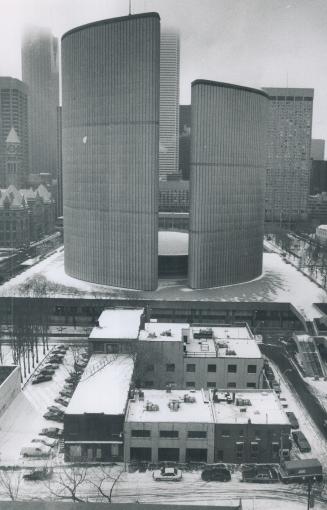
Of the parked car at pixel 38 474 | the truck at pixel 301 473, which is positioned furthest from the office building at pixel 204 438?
the parked car at pixel 38 474

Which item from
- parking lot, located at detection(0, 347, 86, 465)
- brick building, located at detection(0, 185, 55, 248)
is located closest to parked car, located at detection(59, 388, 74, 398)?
parking lot, located at detection(0, 347, 86, 465)

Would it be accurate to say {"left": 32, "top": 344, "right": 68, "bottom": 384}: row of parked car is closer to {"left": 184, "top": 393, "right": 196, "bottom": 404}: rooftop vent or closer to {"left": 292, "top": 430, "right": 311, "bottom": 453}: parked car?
{"left": 184, "top": 393, "right": 196, "bottom": 404}: rooftop vent

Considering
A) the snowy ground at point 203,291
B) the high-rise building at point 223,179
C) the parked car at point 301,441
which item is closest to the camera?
the parked car at point 301,441

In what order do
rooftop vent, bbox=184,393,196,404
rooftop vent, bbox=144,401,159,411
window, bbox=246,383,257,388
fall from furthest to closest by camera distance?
window, bbox=246,383,257,388
rooftop vent, bbox=184,393,196,404
rooftop vent, bbox=144,401,159,411

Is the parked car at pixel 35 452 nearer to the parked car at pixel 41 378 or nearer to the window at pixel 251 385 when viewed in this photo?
the parked car at pixel 41 378

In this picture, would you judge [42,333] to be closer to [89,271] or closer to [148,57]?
[89,271]
